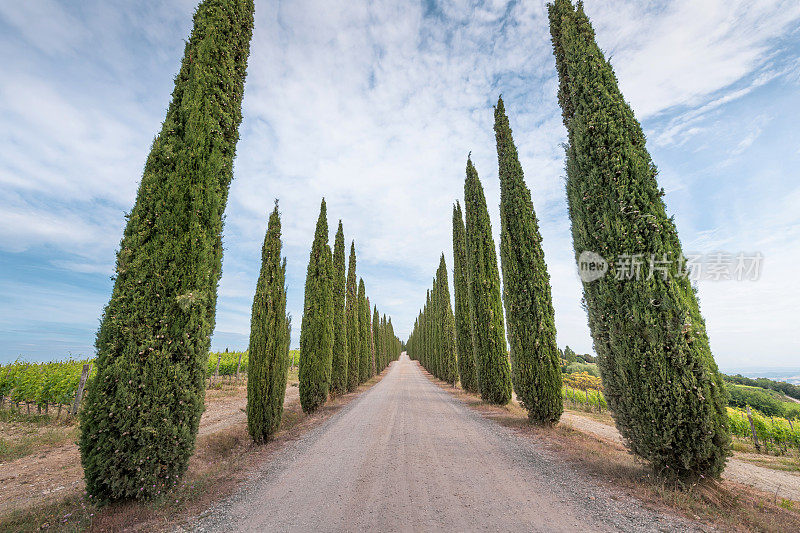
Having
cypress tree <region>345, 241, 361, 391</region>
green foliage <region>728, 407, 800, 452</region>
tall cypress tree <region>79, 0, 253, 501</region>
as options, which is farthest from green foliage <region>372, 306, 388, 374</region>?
tall cypress tree <region>79, 0, 253, 501</region>

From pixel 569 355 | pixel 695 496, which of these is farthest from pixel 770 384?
pixel 695 496

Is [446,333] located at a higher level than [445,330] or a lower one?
lower

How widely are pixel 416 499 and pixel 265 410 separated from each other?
4.98m

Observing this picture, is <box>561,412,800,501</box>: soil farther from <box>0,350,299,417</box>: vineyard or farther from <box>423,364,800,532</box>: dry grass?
<box>0,350,299,417</box>: vineyard

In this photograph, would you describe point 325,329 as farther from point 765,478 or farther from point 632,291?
point 765,478

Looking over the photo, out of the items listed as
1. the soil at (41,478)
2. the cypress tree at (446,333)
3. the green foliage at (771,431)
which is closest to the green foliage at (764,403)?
the green foliage at (771,431)

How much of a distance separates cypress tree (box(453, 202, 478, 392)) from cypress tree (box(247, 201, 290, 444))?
→ 388 inches

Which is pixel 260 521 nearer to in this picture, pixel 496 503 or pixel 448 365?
pixel 496 503

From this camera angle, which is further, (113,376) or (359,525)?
(113,376)

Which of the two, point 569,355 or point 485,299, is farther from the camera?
point 569,355

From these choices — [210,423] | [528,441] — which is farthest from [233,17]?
[210,423]

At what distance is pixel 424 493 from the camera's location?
3869 mm

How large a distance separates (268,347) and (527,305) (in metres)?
7.06

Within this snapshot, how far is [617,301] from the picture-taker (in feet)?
14.8
